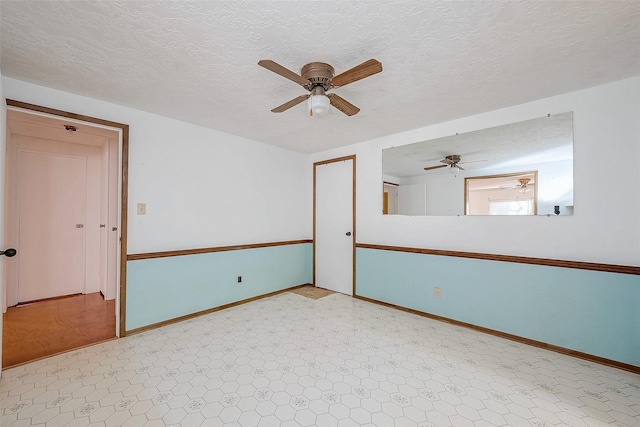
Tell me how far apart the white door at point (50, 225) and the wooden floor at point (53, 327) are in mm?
296

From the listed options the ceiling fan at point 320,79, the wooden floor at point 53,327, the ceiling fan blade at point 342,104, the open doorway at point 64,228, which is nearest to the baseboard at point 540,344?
the ceiling fan blade at point 342,104

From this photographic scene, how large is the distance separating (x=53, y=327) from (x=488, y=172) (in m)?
4.95

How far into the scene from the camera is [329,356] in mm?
2273

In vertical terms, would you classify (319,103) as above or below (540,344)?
above

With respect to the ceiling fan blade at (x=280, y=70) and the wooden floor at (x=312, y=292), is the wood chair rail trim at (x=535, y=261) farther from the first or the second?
the ceiling fan blade at (x=280, y=70)

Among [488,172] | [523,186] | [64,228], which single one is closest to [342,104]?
[488,172]

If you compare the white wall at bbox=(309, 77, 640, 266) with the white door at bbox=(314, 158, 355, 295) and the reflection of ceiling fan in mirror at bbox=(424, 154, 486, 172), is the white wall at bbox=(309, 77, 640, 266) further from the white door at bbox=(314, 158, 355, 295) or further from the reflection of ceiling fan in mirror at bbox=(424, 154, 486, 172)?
the white door at bbox=(314, 158, 355, 295)

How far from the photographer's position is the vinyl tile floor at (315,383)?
159 centimetres

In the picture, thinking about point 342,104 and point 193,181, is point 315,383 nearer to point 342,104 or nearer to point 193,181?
point 342,104

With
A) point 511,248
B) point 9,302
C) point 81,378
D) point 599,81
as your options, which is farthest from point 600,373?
point 9,302

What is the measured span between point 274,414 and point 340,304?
2.10 meters

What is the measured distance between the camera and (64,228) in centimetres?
383

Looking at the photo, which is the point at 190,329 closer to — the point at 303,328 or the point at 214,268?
the point at 214,268

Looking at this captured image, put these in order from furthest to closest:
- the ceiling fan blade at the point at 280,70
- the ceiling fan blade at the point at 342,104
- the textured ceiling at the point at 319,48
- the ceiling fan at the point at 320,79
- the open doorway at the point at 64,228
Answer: the open doorway at the point at 64,228 < the ceiling fan blade at the point at 342,104 < the ceiling fan at the point at 320,79 < the ceiling fan blade at the point at 280,70 < the textured ceiling at the point at 319,48
